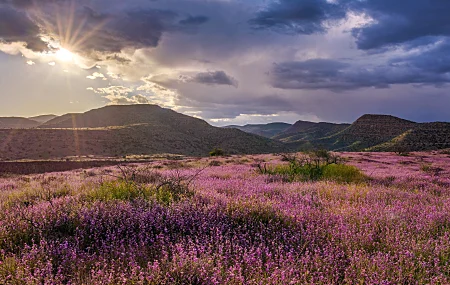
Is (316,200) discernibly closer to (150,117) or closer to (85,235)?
(85,235)

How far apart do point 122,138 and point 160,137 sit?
14336mm

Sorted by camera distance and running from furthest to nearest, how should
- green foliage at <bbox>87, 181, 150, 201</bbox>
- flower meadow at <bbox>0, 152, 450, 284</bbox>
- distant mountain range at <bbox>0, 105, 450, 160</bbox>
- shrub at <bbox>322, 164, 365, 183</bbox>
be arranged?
1. distant mountain range at <bbox>0, 105, 450, 160</bbox>
2. shrub at <bbox>322, 164, 365, 183</bbox>
3. green foliage at <bbox>87, 181, 150, 201</bbox>
4. flower meadow at <bbox>0, 152, 450, 284</bbox>

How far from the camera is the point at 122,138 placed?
74062 mm

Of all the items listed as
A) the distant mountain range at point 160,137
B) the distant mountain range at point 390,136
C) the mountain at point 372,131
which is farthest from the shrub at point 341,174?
the mountain at point 372,131

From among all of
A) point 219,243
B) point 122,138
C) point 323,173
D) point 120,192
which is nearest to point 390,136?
point 122,138

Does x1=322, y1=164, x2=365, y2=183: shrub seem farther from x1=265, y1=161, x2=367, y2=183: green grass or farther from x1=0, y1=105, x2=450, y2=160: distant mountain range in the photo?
x1=0, y1=105, x2=450, y2=160: distant mountain range

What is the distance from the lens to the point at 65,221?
4.09 meters

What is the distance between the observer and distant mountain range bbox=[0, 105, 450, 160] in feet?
186

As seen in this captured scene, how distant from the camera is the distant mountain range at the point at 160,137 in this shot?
5662 cm

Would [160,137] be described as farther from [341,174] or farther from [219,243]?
[219,243]

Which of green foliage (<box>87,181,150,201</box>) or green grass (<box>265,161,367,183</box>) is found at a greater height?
green foliage (<box>87,181,150,201</box>)

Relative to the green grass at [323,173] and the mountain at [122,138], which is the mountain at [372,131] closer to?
the mountain at [122,138]

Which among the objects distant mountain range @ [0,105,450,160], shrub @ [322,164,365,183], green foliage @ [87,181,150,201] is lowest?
shrub @ [322,164,365,183]

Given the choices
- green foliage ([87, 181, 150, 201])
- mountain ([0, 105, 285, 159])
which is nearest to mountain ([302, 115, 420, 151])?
mountain ([0, 105, 285, 159])
